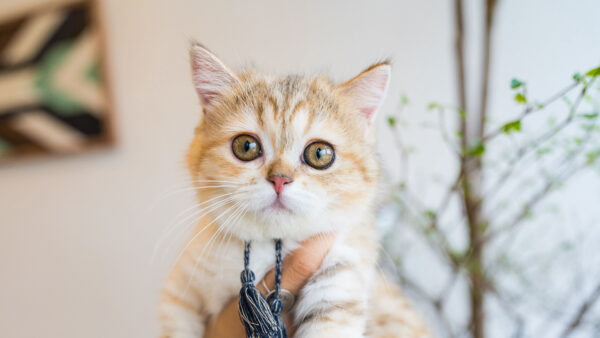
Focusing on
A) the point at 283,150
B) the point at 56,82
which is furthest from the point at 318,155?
the point at 56,82

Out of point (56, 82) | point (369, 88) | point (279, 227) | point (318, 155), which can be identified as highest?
point (56, 82)

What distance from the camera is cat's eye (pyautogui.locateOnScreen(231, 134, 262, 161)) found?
2.03 feet

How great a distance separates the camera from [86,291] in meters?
1.85

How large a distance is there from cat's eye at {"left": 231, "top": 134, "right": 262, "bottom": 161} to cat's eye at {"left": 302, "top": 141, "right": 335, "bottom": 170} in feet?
0.26

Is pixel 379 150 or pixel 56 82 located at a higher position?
pixel 56 82

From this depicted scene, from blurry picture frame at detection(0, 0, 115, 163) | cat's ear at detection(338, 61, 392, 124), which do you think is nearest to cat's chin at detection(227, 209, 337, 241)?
cat's ear at detection(338, 61, 392, 124)

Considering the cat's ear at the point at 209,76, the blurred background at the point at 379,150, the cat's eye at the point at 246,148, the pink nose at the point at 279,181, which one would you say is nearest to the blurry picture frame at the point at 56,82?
the blurred background at the point at 379,150

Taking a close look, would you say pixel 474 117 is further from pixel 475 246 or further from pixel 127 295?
pixel 127 295

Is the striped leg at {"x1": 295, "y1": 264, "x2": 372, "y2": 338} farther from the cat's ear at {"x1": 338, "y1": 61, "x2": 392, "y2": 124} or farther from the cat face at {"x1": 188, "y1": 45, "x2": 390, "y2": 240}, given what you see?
the cat's ear at {"x1": 338, "y1": 61, "x2": 392, "y2": 124}

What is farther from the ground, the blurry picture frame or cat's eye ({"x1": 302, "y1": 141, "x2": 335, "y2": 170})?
the blurry picture frame

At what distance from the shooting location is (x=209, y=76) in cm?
69

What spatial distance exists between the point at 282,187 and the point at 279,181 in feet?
0.03

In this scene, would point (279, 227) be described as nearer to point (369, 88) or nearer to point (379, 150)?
point (369, 88)

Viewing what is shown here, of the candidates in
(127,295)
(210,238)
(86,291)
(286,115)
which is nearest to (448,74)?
(286,115)
